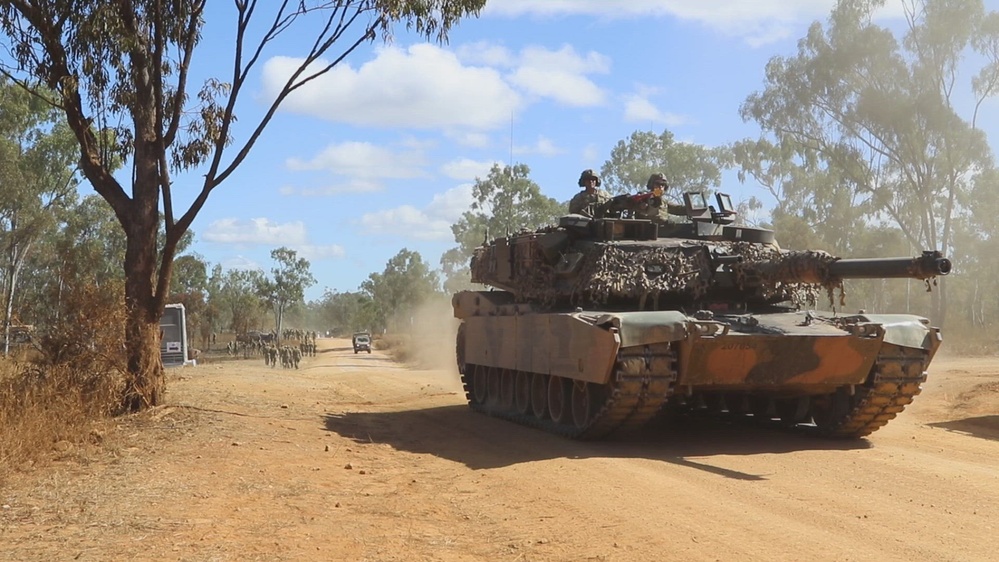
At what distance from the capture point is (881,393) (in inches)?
451

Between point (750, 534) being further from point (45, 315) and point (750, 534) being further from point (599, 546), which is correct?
point (45, 315)

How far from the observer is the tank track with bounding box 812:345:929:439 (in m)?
11.4

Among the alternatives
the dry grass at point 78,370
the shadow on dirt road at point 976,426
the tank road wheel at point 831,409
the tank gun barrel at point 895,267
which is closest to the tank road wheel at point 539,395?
the tank road wheel at point 831,409

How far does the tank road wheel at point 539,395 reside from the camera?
13797 millimetres

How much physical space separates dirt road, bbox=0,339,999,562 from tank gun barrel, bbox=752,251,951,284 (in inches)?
71.3

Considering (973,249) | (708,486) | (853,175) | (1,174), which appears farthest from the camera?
(973,249)

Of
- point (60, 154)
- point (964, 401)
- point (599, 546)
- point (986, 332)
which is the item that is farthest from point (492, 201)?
point (599, 546)

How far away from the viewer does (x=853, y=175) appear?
46.7 m

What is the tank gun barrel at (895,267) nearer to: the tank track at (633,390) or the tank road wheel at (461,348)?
the tank track at (633,390)

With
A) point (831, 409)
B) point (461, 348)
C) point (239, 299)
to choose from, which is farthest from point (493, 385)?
point (239, 299)

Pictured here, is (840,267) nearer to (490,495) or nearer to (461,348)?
(490,495)

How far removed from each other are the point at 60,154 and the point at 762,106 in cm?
3077

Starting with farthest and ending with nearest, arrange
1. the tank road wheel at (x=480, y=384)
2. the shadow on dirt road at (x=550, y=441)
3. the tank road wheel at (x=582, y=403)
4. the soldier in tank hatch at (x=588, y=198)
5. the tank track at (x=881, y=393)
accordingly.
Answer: the tank road wheel at (x=480, y=384) → the soldier in tank hatch at (x=588, y=198) → the tank road wheel at (x=582, y=403) → the tank track at (x=881, y=393) → the shadow on dirt road at (x=550, y=441)

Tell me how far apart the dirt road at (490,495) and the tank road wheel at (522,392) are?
0.93m
